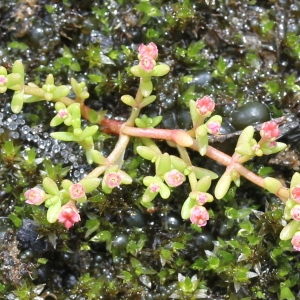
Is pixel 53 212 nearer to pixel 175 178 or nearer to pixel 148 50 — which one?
pixel 175 178

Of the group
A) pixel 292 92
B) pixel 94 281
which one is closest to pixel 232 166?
pixel 292 92

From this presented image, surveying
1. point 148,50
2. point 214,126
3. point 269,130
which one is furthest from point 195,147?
point 148,50

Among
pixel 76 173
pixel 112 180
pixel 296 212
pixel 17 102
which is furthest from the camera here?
pixel 76 173

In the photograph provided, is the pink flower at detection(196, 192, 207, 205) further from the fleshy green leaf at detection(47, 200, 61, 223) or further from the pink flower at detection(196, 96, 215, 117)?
the fleshy green leaf at detection(47, 200, 61, 223)

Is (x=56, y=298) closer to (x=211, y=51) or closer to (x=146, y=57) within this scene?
(x=146, y=57)

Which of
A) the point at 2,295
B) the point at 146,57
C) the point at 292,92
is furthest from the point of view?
the point at 292,92

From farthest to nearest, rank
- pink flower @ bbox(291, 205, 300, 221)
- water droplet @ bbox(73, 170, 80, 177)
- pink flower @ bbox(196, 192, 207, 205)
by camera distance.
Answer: water droplet @ bbox(73, 170, 80, 177)
pink flower @ bbox(196, 192, 207, 205)
pink flower @ bbox(291, 205, 300, 221)

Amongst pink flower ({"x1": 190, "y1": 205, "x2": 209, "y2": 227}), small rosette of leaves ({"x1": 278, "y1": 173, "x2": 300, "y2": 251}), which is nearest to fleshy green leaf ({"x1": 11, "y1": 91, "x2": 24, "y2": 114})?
pink flower ({"x1": 190, "y1": 205, "x2": 209, "y2": 227})

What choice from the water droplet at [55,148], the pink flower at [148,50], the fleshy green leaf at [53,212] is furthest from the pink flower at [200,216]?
the water droplet at [55,148]
